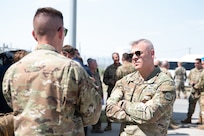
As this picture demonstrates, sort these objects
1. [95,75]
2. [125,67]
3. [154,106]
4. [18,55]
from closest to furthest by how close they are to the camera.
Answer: [154,106]
[18,55]
[95,75]
[125,67]

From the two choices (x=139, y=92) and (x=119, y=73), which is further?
(x=119, y=73)

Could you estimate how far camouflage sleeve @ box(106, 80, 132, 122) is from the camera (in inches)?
111

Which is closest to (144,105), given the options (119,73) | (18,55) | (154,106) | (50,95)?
(154,106)

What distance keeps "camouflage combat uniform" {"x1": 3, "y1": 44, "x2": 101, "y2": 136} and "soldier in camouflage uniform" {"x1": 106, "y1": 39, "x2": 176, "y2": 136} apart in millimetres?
811

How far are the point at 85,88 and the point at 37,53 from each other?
1.35 ft

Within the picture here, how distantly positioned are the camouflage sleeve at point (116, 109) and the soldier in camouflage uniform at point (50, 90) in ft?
2.52

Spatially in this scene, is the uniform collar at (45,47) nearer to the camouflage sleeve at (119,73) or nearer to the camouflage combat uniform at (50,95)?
the camouflage combat uniform at (50,95)

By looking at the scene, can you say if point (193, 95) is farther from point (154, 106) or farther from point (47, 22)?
point (47, 22)

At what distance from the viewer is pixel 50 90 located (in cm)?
195

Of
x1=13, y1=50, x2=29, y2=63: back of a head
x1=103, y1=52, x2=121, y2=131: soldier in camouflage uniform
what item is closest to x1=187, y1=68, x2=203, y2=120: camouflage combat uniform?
x1=103, y1=52, x2=121, y2=131: soldier in camouflage uniform

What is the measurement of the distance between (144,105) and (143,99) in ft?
0.35

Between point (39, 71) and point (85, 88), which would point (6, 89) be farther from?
point (85, 88)

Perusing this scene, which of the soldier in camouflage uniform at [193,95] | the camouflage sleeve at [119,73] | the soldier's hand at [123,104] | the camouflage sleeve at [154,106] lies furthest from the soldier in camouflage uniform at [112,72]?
the camouflage sleeve at [154,106]

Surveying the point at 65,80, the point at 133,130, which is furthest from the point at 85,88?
the point at 133,130
